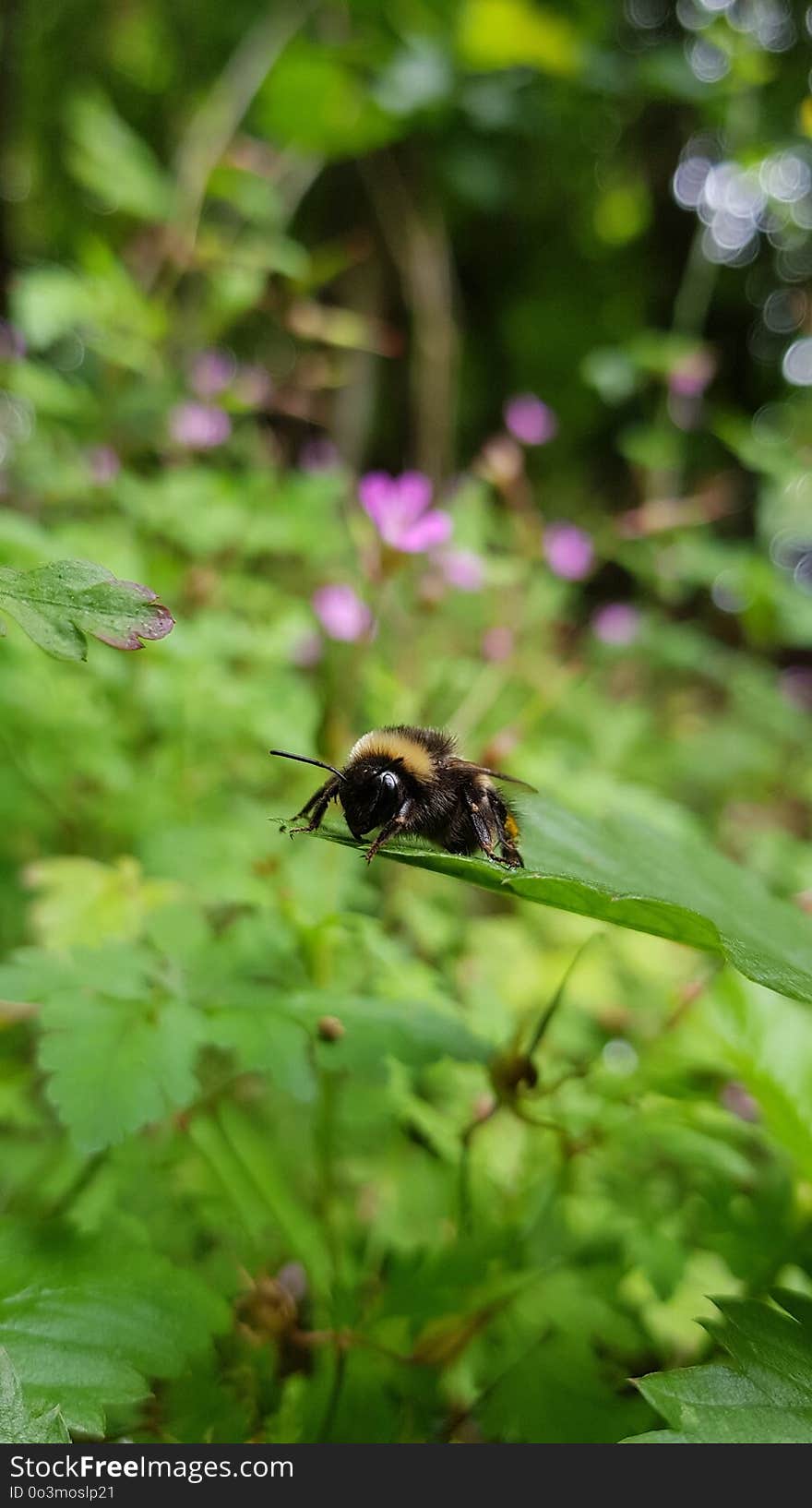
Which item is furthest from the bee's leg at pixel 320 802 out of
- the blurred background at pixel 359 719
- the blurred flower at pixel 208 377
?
the blurred flower at pixel 208 377

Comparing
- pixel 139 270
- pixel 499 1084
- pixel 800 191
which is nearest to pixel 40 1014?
pixel 499 1084

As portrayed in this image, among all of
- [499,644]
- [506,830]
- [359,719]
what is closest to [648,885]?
[506,830]

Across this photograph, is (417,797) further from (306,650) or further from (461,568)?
(306,650)

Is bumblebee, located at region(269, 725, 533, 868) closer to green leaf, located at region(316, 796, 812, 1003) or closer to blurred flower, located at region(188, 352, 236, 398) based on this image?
green leaf, located at region(316, 796, 812, 1003)

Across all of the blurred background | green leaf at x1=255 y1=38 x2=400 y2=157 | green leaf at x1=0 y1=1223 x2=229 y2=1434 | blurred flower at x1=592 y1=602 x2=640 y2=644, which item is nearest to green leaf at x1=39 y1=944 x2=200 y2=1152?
the blurred background

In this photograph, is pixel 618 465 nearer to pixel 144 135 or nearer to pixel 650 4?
pixel 650 4

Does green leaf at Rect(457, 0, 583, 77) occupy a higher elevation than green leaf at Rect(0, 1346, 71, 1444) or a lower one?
higher
